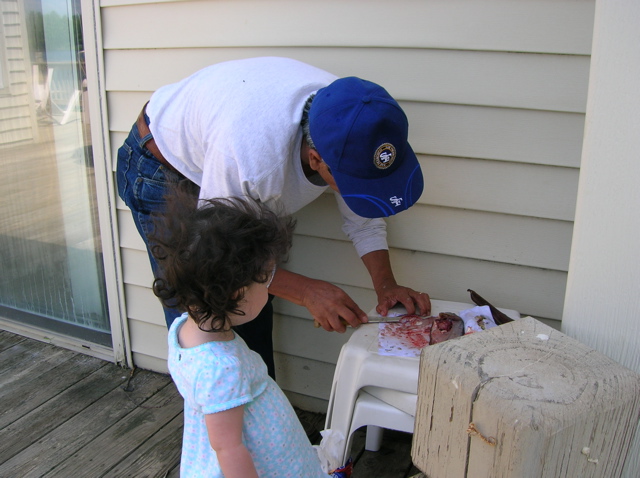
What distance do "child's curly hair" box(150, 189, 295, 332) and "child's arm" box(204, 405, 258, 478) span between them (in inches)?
6.8

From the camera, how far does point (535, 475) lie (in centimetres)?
67

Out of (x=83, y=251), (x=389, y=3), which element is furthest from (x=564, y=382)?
(x=83, y=251)

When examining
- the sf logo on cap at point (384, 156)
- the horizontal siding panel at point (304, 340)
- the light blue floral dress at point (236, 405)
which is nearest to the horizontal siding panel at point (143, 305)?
the horizontal siding panel at point (304, 340)

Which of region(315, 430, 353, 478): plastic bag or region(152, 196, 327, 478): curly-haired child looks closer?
region(152, 196, 327, 478): curly-haired child

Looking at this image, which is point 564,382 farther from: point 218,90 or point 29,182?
point 29,182

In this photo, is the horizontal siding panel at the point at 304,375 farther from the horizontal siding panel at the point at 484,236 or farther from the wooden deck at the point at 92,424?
the horizontal siding panel at the point at 484,236

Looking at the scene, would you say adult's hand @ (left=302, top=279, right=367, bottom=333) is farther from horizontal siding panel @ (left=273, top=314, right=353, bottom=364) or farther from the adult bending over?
horizontal siding panel @ (left=273, top=314, right=353, bottom=364)

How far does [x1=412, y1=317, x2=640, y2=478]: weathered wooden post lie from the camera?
A: 0.67m

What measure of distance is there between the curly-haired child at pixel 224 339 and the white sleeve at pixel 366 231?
57 centimetres

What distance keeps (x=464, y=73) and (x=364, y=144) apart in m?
0.55

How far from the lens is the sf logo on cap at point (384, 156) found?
4.29ft

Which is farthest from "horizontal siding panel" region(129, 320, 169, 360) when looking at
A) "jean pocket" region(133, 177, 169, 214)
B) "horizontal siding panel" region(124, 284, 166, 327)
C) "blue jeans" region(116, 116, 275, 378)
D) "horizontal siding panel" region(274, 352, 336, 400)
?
"jean pocket" region(133, 177, 169, 214)

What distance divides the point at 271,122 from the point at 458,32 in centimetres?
64

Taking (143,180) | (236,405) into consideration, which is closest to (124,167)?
(143,180)
